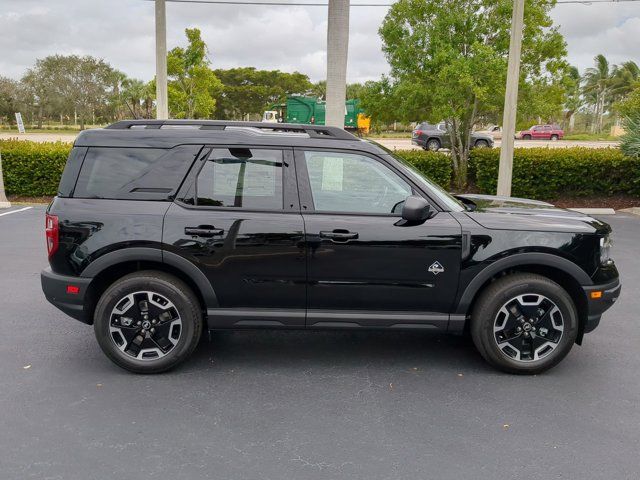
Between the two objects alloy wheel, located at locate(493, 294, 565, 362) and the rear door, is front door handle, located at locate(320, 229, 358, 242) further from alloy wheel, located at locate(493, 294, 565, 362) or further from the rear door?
alloy wheel, located at locate(493, 294, 565, 362)

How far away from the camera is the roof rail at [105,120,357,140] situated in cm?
438

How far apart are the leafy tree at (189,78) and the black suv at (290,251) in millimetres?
15891

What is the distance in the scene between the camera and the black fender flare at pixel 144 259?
13.4ft

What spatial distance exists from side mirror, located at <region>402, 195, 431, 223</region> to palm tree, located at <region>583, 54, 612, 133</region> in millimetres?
65159

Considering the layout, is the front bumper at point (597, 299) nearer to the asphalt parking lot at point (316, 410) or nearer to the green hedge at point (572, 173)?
the asphalt parking lot at point (316, 410)

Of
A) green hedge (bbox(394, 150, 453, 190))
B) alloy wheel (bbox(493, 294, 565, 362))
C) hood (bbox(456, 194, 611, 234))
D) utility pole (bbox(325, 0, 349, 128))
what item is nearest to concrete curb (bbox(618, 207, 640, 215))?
green hedge (bbox(394, 150, 453, 190))

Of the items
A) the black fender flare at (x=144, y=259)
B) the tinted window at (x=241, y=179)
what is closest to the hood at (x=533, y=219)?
the tinted window at (x=241, y=179)

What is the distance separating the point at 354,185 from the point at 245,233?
0.90m

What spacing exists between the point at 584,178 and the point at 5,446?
1291 centimetres

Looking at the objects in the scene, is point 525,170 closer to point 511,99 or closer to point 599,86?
point 511,99

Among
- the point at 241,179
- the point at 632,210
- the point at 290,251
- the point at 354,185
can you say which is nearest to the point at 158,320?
the point at 290,251

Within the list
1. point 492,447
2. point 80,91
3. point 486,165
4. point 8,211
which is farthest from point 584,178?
point 80,91

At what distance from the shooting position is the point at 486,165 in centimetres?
1338

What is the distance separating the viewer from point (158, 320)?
165 inches
